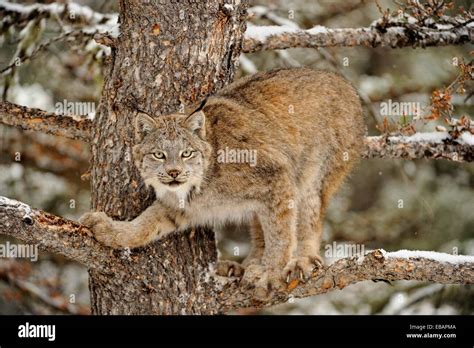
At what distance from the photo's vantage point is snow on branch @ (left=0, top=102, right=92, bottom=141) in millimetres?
6449

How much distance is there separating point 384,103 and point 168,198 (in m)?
4.82

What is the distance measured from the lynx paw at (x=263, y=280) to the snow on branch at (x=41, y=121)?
1.80 m

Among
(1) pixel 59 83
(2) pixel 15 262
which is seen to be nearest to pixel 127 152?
(1) pixel 59 83

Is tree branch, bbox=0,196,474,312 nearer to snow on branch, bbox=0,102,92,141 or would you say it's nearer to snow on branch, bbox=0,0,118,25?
snow on branch, bbox=0,102,92,141

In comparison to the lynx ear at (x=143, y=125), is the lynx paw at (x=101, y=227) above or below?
below

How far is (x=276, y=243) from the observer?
237 inches

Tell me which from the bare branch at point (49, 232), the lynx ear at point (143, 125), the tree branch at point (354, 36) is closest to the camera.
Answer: the bare branch at point (49, 232)

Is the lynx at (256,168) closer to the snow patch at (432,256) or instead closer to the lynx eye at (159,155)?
the lynx eye at (159,155)

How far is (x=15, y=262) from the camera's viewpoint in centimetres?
1088

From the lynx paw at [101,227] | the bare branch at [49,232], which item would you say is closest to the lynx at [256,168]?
the lynx paw at [101,227]

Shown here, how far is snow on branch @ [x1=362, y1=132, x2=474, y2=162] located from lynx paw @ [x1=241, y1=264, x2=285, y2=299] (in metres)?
1.72

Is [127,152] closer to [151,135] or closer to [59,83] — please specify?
[151,135]

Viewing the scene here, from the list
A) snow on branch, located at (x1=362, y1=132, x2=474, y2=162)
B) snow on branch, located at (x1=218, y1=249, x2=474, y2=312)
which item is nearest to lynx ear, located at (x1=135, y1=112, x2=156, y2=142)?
snow on branch, located at (x1=218, y1=249, x2=474, y2=312)

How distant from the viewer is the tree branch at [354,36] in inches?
274
